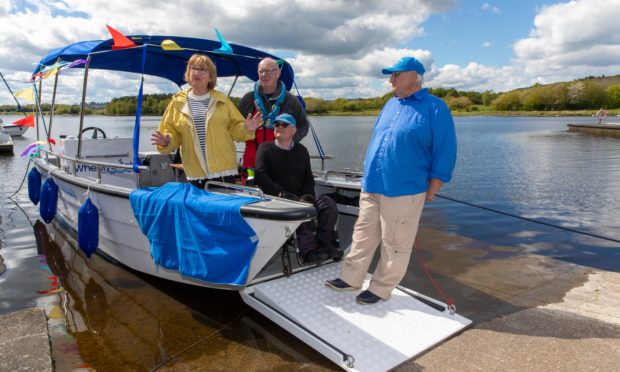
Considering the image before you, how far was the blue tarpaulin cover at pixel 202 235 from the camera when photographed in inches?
134

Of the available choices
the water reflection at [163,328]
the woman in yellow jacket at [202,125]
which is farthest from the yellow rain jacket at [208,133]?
the water reflection at [163,328]

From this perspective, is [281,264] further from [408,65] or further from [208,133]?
[408,65]

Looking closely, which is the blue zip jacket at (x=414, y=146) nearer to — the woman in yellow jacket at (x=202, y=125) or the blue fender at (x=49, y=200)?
the woman in yellow jacket at (x=202, y=125)

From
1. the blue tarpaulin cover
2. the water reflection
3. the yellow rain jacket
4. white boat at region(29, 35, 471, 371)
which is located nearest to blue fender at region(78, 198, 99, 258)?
white boat at region(29, 35, 471, 371)

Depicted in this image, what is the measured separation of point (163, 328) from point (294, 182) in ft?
6.12

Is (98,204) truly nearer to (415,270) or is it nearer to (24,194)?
(415,270)

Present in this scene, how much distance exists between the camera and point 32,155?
7902 millimetres

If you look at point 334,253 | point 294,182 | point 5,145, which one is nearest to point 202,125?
point 294,182

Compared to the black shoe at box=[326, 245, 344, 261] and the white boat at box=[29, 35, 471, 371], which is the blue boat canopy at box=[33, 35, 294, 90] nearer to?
the white boat at box=[29, 35, 471, 371]

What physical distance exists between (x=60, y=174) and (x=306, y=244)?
13.5ft

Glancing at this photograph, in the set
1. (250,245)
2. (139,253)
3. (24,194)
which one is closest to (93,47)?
(139,253)

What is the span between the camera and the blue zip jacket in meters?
3.20

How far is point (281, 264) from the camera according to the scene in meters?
4.22

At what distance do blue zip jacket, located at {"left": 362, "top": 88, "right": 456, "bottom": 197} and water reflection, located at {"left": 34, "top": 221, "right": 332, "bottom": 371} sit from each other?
5.03 feet
